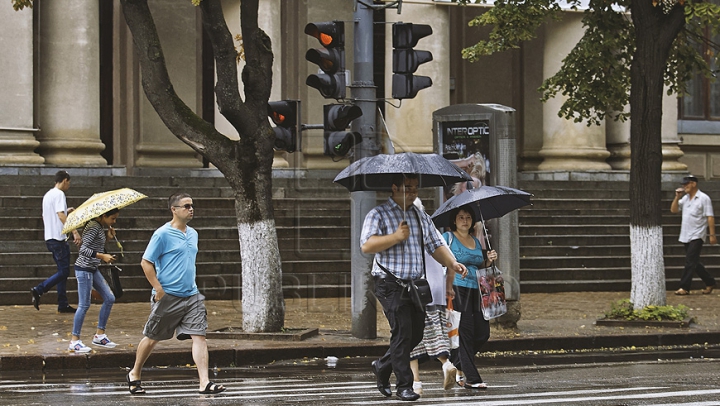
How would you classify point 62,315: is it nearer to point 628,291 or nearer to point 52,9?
point 52,9

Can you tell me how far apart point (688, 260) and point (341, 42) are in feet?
26.9

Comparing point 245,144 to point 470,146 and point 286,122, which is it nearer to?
point 286,122

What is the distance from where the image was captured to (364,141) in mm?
13656

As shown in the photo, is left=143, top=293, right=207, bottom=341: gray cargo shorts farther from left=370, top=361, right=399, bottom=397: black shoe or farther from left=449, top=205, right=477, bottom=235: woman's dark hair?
left=449, top=205, right=477, bottom=235: woman's dark hair

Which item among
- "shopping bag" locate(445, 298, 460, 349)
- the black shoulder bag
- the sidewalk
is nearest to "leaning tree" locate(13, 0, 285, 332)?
the sidewalk

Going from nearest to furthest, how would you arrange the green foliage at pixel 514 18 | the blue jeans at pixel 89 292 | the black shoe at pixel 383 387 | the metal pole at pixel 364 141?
the black shoe at pixel 383 387
the blue jeans at pixel 89 292
the metal pole at pixel 364 141
the green foliage at pixel 514 18

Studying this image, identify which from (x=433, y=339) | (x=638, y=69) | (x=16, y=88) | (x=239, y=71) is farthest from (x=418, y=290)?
(x=239, y=71)

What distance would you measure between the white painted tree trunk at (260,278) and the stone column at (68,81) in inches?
352

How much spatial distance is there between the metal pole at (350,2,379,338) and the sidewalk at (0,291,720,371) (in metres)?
0.28

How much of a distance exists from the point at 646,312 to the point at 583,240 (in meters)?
6.11

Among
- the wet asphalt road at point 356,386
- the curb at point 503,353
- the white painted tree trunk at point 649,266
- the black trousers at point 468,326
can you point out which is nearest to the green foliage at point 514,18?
the white painted tree trunk at point 649,266

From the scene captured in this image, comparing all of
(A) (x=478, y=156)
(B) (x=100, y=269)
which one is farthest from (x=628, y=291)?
(B) (x=100, y=269)

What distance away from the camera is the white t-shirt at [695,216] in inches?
758

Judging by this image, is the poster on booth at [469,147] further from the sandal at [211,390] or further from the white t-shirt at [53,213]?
the sandal at [211,390]
